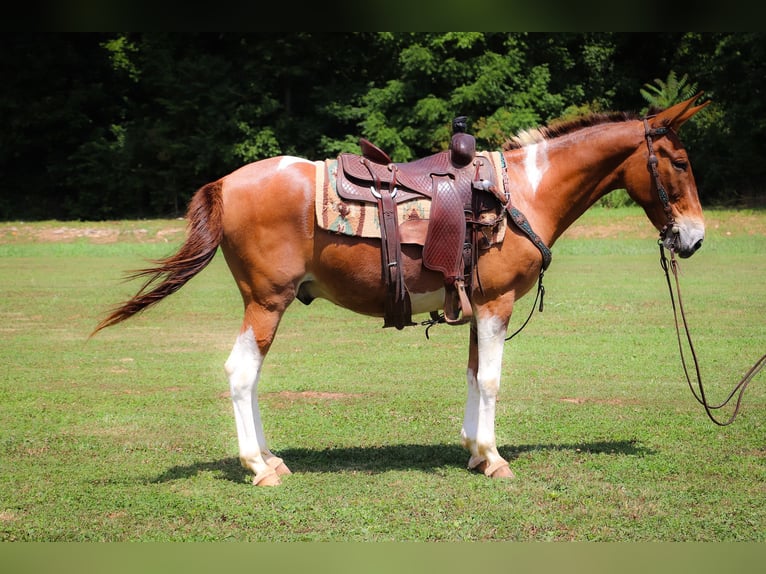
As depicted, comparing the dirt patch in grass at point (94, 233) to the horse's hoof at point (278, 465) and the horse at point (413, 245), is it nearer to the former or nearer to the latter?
the horse at point (413, 245)

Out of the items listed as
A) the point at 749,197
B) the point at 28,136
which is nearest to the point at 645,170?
the point at 749,197

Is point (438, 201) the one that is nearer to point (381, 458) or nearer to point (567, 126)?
point (567, 126)

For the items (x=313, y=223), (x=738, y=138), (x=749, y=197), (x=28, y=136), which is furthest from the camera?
(x=28, y=136)

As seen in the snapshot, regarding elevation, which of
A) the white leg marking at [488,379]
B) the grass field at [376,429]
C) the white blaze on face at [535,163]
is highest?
the white blaze on face at [535,163]

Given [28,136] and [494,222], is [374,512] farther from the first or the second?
[28,136]

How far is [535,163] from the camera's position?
6.75 metres

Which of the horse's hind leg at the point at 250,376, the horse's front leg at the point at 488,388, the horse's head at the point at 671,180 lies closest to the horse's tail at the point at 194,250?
the horse's hind leg at the point at 250,376

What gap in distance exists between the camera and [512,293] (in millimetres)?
6594

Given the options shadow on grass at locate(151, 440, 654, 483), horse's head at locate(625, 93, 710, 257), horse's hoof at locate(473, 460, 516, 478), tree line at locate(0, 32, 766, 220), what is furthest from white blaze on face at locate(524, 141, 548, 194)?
tree line at locate(0, 32, 766, 220)

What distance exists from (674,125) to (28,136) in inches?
1641

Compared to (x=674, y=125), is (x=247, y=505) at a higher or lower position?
lower

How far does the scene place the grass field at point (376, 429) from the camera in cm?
556

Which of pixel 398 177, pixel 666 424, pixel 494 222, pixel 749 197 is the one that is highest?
pixel 398 177

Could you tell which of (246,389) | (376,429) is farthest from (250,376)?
(376,429)
